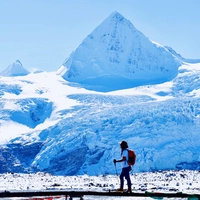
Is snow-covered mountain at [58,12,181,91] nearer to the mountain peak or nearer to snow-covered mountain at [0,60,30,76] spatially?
the mountain peak

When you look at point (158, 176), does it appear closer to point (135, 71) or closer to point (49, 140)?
point (49, 140)

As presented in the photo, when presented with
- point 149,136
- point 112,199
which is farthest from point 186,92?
point 112,199

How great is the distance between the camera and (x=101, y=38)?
6427 inches

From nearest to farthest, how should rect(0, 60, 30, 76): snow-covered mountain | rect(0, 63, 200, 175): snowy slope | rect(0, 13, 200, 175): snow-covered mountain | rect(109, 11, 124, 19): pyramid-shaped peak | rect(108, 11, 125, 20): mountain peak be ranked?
rect(0, 63, 200, 175): snowy slope
rect(0, 13, 200, 175): snow-covered mountain
rect(0, 60, 30, 76): snow-covered mountain
rect(108, 11, 125, 20): mountain peak
rect(109, 11, 124, 19): pyramid-shaped peak

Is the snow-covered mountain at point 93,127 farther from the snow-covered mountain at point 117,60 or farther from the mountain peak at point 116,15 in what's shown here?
the mountain peak at point 116,15

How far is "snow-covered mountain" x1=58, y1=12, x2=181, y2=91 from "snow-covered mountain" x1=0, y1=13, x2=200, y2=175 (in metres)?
14.6

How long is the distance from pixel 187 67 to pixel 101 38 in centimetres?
3169

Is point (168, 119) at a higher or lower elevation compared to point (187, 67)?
lower

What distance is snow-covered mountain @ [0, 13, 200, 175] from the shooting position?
87.9m

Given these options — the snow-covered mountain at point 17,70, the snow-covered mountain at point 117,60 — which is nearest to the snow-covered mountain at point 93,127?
the snow-covered mountain at point 117,60

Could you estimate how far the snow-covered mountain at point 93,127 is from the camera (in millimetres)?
87938

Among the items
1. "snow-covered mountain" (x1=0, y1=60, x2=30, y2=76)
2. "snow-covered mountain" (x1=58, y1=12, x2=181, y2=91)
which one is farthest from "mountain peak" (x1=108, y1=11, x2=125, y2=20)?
"snow-covered mountain" (x1=0, y1=60, x2=30, y2=76)

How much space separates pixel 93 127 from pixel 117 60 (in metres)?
64.1

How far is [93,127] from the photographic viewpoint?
95.7 m
